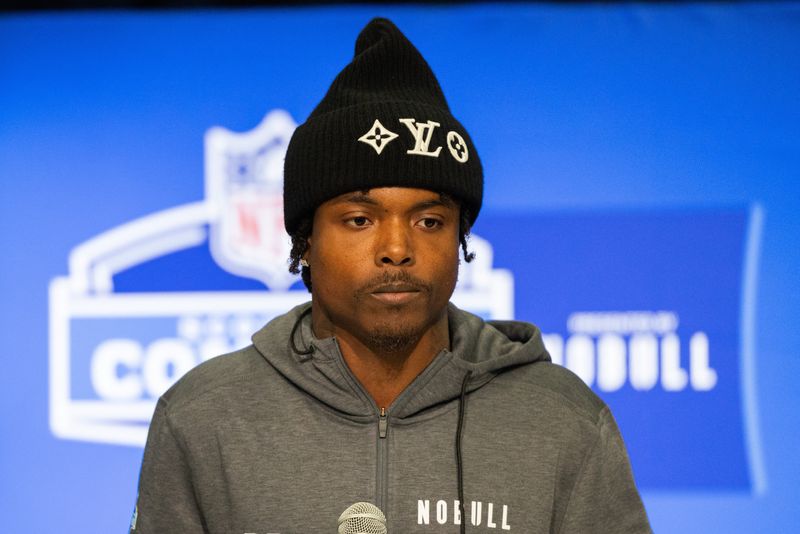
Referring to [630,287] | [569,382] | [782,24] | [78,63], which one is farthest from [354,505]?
[782,24]

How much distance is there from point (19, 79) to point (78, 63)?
0.55 feet

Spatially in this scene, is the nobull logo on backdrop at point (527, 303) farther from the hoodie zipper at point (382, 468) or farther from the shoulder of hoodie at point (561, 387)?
the hoodie zipper at point (382, 468)

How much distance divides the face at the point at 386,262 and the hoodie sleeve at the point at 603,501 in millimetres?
295

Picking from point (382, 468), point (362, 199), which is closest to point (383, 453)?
point (382, 468)

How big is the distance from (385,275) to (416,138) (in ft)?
0.68

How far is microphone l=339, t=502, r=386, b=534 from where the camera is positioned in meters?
1.17

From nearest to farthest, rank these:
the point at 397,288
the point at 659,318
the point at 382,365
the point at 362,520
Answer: the point at 362,520 < the point at 397,288 < the point at 382,365 < the point at 659,318

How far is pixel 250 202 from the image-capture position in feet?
8.26

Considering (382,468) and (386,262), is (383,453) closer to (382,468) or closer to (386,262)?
(382,468)

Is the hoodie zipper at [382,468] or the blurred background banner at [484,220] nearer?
the hoodie zipper at [382,468]

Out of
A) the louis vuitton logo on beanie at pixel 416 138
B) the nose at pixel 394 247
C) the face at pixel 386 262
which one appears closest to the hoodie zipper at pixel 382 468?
the face at pixel 386 262

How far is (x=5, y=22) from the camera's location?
261cm

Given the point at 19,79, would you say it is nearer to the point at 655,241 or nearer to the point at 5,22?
the point at 5,22

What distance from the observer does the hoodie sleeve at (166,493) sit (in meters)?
1.32
